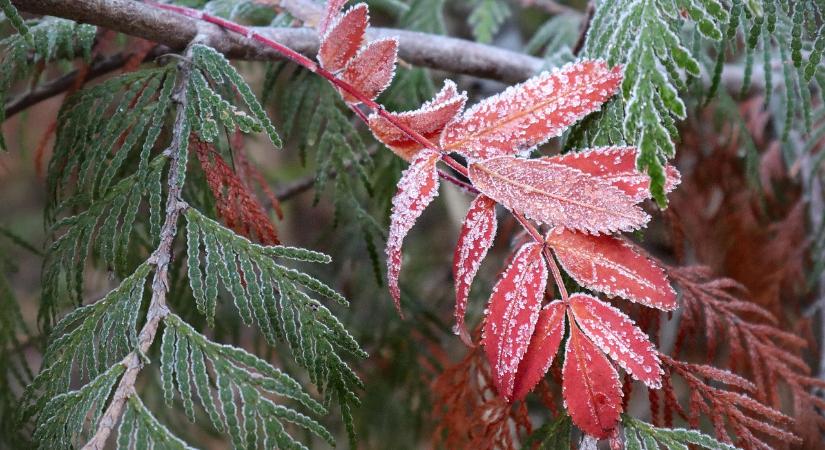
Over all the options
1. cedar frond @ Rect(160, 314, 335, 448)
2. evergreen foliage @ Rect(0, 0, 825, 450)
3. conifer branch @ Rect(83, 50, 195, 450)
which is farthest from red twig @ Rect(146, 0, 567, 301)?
cedar frond @ Rect(160, 314, 335, 448)

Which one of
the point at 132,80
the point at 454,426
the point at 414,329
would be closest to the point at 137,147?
the point at 132,80

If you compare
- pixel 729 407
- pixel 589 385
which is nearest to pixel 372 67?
pixel 589 385

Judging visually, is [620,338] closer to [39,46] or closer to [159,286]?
[159,286]

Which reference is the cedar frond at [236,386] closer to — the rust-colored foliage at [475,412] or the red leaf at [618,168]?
the rust-colored foliage at [475,412]

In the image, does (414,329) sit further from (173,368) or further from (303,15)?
(173,368)

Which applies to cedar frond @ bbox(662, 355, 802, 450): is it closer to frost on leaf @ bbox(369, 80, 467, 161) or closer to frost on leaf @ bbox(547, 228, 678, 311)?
frost on leaf @ bbox(547, 228, 678, 311)

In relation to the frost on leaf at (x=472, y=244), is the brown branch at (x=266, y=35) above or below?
above

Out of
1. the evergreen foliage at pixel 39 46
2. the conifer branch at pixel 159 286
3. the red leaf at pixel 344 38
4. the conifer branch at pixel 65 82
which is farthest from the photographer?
the conifer branch at pixel 65 82

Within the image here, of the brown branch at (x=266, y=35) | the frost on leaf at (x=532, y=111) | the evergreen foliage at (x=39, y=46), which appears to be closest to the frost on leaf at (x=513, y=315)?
the frost on leaf at (x=532, y=111)
